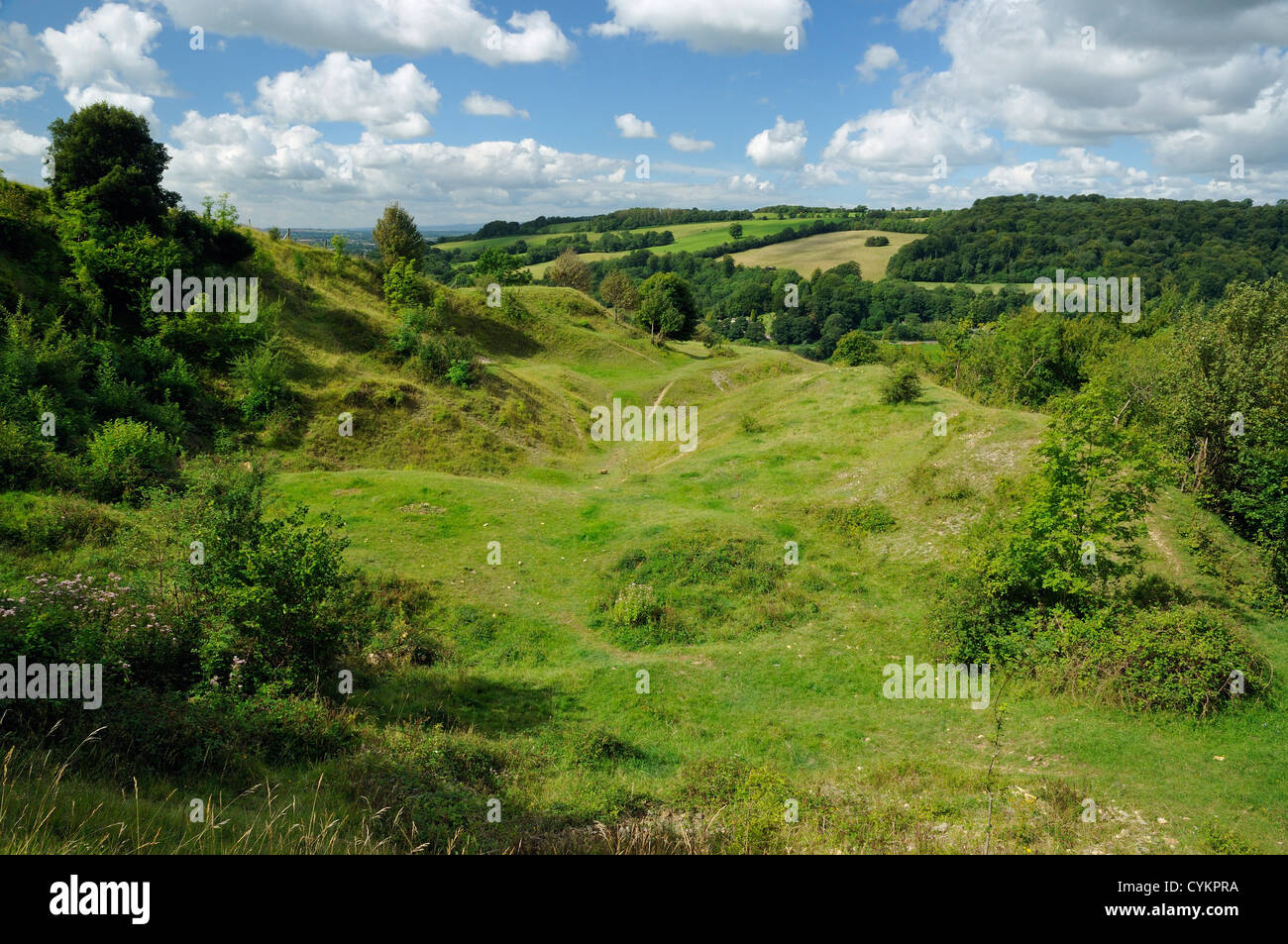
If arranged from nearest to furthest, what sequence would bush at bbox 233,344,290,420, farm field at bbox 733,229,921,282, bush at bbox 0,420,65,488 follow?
bush at bbox 0,420,65,488 < bush at bbox 233,344,290,420 < farm field at bbox 733,229,921,282

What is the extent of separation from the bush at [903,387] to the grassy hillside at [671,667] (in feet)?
2.83

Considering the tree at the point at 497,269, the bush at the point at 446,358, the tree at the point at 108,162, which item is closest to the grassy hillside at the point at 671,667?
the bush at the point at 446,358

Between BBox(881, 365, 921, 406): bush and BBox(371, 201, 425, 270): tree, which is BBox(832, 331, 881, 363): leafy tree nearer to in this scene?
BBox(881, 365, 921, 406): bush

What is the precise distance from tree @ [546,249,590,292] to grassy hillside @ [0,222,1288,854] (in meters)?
55.4

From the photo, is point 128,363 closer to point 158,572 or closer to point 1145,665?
point 158,572

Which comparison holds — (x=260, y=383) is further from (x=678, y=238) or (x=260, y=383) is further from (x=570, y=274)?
(x=678, y=238)

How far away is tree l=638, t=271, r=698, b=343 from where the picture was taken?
231 ft

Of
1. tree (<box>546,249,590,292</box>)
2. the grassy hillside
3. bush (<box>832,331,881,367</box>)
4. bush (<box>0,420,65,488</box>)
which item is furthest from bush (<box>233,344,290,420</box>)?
tree (<box>546,249,590,292</box>)

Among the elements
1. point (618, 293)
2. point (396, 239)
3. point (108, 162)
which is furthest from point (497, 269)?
point (108, 162)

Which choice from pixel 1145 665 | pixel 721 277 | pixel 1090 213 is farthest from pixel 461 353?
pixel 1090 213

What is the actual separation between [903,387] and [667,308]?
39.0 metres

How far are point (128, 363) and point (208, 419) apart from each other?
3.89 meters

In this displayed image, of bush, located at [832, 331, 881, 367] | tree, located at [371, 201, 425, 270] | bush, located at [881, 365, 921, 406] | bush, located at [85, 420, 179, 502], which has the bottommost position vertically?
bush, located at [85, 420, 179, 502]

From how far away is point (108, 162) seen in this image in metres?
32.9
